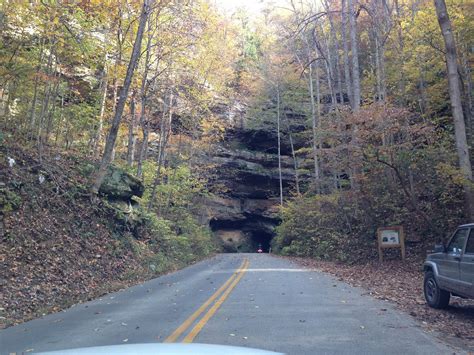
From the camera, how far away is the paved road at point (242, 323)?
20.6ft

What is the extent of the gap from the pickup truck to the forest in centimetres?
Answer: 534

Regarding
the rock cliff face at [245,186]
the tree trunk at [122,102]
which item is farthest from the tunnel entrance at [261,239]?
the tree trunk at [122,102]

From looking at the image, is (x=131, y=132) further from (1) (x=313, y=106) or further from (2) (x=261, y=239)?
(2) (x=261, y=239)

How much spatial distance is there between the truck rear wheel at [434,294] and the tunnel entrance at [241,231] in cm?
4190

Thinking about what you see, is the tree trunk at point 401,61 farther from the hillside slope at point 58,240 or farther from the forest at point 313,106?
the hillside slope at point 58,240

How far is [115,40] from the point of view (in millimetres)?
21219

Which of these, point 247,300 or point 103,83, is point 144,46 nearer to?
point 103,83

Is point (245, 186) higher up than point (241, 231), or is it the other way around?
point (245, 186)

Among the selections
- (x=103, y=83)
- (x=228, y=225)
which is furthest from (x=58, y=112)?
(x=228, y=225)

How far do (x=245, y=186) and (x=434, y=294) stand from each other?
132 ft

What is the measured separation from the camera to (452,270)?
27.6 ft

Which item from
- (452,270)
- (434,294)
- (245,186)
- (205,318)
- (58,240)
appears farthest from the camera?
(245,186)

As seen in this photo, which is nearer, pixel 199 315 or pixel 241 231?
pixel 199 315

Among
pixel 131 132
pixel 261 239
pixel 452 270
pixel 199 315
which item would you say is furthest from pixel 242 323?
pixel 261 239
